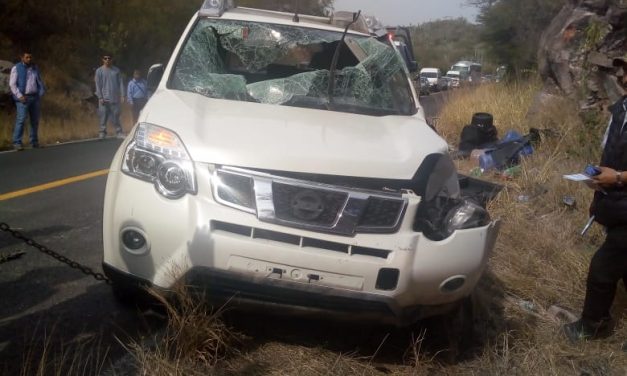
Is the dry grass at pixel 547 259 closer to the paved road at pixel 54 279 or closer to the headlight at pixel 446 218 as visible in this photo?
the headlight at pixel 446 218

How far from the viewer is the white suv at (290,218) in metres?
2.70

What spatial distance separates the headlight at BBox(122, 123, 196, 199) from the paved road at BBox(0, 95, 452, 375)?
0.88 m

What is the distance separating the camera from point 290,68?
197 inches

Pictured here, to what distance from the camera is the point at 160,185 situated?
2.80m

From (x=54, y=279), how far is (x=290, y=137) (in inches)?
76.2

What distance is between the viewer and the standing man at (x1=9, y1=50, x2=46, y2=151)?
1057cm

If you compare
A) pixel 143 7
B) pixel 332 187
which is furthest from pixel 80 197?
pixel 143 7

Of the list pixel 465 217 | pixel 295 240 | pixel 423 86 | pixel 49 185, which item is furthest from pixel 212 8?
pixel 423 86

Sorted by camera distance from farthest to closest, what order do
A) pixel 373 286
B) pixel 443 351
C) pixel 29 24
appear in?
pixel 29 24, pixel 443 351, pixel 373 286

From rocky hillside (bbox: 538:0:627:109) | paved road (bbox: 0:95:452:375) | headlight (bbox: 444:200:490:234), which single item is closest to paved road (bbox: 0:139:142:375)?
paved road (bbox: 0:95:452:375)

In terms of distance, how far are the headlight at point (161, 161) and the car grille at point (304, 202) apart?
158mm

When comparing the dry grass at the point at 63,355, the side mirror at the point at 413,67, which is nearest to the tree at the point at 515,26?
the side mirror at the point at 413,67

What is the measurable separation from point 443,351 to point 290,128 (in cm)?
147

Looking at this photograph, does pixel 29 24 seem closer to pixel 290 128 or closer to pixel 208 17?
pixel 208 17
